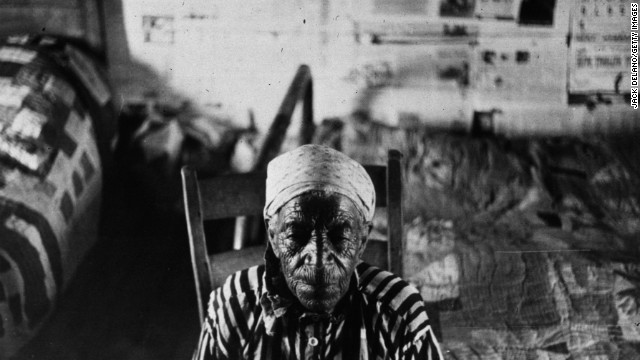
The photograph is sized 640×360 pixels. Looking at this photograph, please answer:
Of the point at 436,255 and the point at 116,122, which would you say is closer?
the point at 436,255

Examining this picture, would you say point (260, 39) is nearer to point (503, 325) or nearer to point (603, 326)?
point (503, 325)

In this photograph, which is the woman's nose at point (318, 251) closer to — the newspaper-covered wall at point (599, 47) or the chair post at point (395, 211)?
the chair post at point (395, 211)

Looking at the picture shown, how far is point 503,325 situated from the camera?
4.70 ft

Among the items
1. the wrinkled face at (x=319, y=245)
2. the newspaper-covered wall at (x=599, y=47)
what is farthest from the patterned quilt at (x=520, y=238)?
the wrinkled face at (x=319, y=245)

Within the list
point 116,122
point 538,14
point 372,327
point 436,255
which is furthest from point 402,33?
point 372,327

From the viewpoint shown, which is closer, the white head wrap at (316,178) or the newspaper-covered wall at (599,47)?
the white head wrap at (316,178)

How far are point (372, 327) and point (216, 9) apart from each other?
4.59 feet

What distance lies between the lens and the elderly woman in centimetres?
→ 79

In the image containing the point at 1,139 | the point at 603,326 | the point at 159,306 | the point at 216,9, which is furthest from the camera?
the point at 216,9

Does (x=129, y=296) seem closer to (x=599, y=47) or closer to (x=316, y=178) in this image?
(x=316, y=178)

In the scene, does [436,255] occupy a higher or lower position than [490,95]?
lower

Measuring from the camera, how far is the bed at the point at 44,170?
148cm

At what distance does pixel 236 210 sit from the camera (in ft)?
3.72

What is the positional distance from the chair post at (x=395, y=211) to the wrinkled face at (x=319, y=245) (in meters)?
0.32
